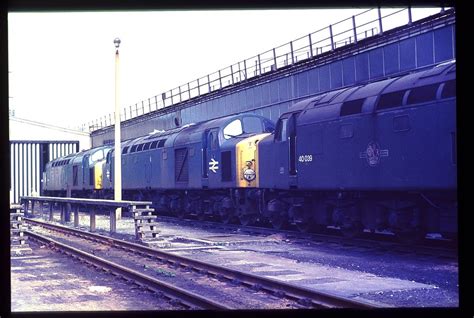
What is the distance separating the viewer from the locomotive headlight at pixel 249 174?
1515cm

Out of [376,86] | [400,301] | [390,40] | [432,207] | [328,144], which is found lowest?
[400,301]

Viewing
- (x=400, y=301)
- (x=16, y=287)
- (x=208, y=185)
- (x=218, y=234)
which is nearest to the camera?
(x=400, y=301)

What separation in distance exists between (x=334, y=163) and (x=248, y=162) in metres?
3.78

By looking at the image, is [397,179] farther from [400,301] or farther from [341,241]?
[400,301]

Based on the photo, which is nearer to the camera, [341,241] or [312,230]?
[341,241]

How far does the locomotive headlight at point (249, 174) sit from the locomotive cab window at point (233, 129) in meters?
1.19

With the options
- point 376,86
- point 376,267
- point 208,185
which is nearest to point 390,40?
point 376,86

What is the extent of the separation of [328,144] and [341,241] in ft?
6.02

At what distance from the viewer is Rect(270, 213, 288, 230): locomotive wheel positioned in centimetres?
1401

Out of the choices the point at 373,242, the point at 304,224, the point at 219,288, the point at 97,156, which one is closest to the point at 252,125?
the point at 304,224

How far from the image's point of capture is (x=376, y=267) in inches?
358

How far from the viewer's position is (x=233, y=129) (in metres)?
16.1

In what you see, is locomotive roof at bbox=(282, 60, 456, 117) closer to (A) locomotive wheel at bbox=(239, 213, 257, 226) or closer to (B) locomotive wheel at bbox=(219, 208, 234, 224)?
(A) locomotive wheel at bbox=(239, 213, 257, 226)

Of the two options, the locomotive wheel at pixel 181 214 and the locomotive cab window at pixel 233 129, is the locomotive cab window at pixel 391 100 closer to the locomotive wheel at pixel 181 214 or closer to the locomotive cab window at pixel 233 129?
the locomotive cab window at pixel 233 129
